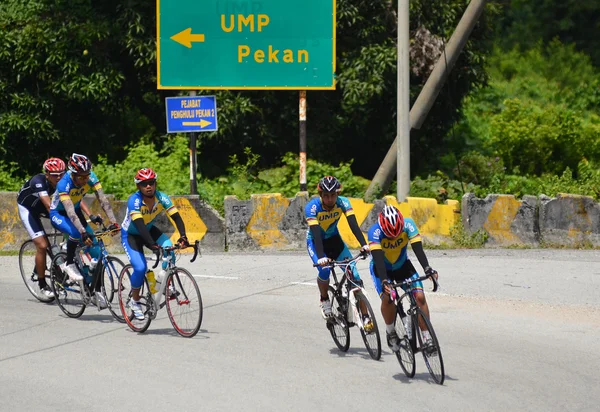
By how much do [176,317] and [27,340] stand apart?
5.29 feet

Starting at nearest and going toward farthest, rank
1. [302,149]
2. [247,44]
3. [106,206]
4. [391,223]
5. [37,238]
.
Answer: [391,223]
[106,206]
[37,238]
[302,149]
[247,44]

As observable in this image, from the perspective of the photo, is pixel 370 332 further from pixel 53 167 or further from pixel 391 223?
pixel 53 167

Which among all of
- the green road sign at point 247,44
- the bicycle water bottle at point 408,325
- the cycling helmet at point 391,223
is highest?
the green road sign at point 247,44

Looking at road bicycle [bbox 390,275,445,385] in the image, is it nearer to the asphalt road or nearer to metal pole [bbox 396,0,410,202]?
the asphalt road

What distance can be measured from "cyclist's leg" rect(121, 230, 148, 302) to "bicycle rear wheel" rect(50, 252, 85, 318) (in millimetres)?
1470

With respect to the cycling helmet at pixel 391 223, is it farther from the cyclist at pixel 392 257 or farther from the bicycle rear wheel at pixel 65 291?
the bicycle rear wheel at pixel 65 291

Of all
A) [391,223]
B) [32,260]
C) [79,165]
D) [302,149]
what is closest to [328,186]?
[391,223]

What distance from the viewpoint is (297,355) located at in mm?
10180

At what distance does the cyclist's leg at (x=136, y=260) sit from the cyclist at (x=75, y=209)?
58 cm

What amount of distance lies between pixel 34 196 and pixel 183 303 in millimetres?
3343

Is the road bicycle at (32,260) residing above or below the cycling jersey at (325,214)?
below

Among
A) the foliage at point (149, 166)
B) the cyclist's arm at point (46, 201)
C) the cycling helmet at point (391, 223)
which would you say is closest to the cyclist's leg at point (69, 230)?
the cyclist's arm at point (46, 201)

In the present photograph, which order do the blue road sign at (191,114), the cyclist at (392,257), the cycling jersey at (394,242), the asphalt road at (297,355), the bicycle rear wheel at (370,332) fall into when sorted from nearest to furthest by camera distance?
the asphalt road at (297,355)
the cyclist at (392,257)
the cycling jersey at (394,242)
the bicycle rear wheel at (370,332)
the blue road sign at (191,114)

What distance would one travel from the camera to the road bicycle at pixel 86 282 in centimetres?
1189
